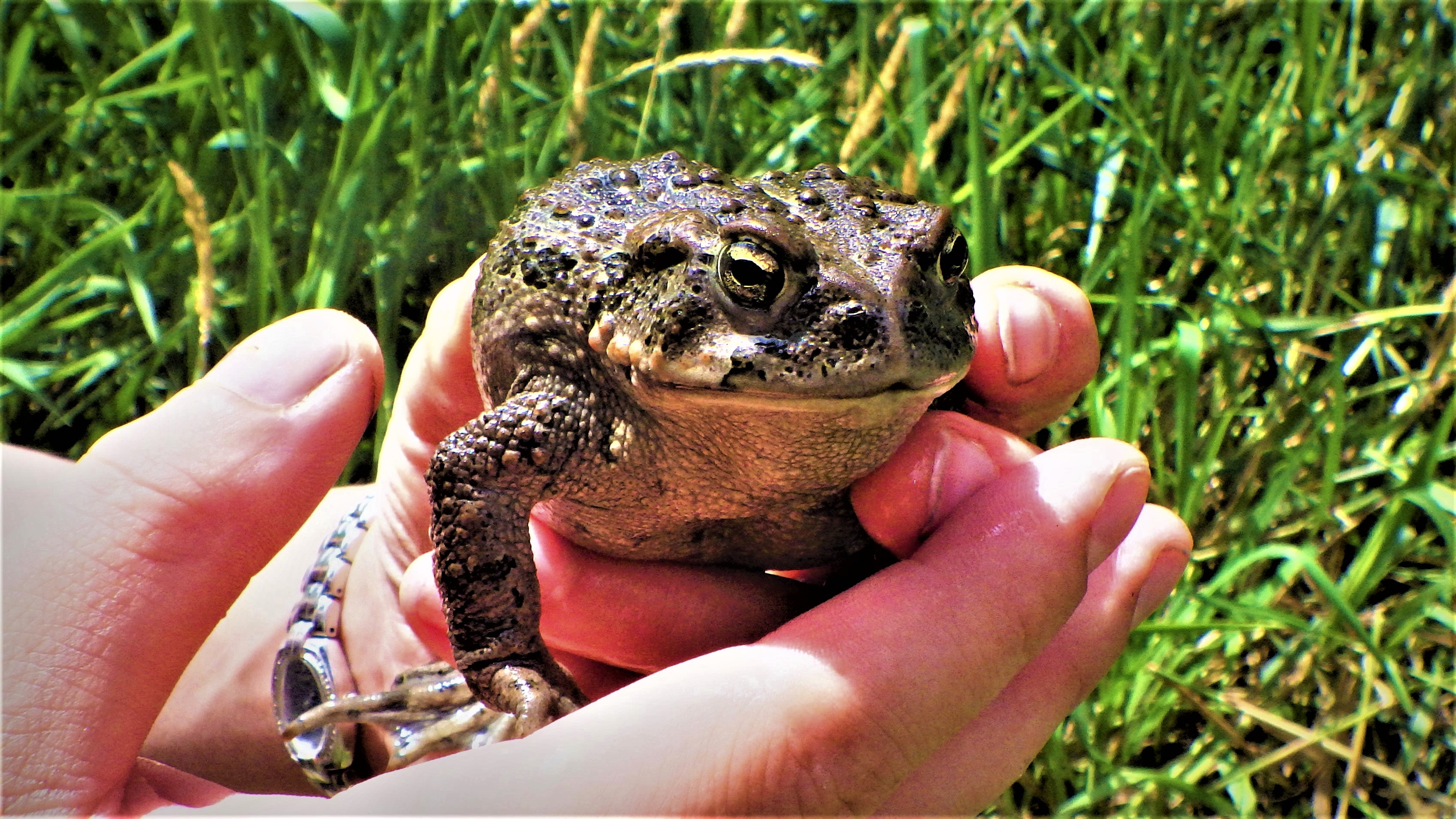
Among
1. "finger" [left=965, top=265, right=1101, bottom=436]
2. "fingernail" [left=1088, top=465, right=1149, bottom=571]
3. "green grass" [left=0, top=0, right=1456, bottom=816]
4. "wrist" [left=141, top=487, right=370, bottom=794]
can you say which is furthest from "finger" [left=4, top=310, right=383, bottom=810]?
"fingernail" [left=1088, top=465, right=1149, bottom=571]

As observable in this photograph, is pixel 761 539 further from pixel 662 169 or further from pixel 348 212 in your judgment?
pixel 348 212

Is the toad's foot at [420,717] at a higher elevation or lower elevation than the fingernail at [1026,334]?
lower

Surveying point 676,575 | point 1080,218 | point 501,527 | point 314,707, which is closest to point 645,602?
point 676,575

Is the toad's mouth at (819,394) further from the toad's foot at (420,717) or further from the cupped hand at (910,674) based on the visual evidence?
the toad's foot at (420,717)

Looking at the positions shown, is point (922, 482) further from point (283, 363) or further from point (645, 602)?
point (283, 363)

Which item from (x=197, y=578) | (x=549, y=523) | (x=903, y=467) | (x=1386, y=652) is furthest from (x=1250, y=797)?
(x=197, y=578)

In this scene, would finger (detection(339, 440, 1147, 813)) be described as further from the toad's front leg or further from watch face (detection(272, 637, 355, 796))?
watch face (detection(272, 637, 355, 796))

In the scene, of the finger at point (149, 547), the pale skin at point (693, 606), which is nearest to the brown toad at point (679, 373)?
the pale skin at point (693, 606)
